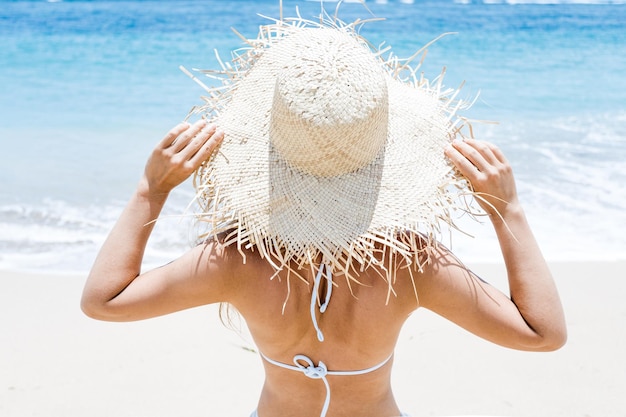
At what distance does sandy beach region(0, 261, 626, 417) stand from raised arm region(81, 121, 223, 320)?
1586mm

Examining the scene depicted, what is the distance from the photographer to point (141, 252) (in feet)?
4.73

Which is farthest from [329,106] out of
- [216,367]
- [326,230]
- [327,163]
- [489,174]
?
[216,367]

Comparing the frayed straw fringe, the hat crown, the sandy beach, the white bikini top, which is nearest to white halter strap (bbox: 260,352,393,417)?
the white bikini top

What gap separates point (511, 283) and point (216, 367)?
202 cm

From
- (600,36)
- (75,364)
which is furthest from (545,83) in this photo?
(75,364)

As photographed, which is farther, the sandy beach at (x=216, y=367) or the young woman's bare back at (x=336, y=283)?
the sandy beach at (x=216, y=367)

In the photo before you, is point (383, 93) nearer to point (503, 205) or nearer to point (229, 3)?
point (503, 205)

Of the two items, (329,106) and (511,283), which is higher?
(329,106)

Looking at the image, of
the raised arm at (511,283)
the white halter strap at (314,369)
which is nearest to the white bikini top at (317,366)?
the white halter strap at (314,369)

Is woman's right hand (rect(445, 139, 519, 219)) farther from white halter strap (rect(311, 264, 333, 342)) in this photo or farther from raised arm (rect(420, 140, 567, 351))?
→ white halter strap (rect(311, 264, 333, 342))

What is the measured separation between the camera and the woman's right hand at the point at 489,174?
136 cm

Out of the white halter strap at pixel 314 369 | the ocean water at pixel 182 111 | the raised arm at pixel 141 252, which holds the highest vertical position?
the raised arm at pixel 141 252

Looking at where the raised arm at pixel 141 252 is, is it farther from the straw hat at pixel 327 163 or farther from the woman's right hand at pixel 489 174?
the woman's right hand at pixel 489 174

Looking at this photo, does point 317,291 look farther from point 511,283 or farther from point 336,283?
point 511,283
